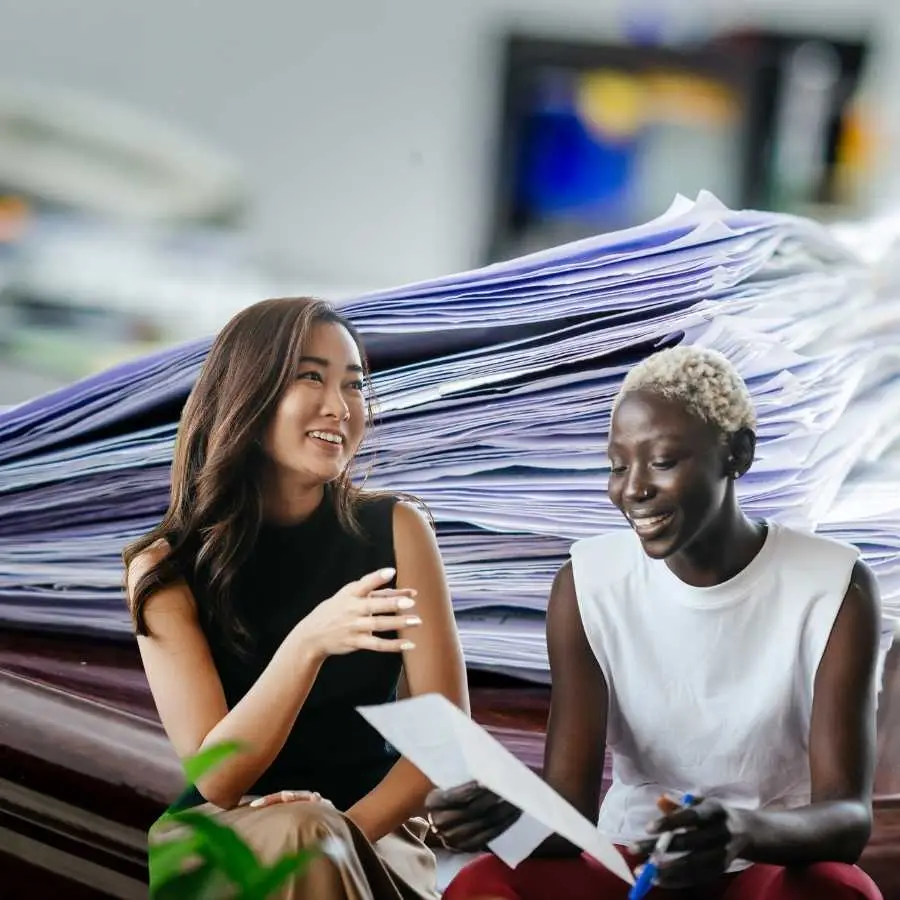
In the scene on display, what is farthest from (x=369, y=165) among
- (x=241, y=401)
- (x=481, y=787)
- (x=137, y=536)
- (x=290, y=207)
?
(x=481, y=787)

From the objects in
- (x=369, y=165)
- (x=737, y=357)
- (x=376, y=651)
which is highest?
(x=369, y=165)

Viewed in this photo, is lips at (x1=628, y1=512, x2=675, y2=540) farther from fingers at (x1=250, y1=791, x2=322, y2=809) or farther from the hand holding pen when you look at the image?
fingers at (x1=250, y1=791, x2=322, y2=809)

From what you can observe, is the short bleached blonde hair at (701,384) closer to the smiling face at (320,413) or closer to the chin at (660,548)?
the chin at (660,548)

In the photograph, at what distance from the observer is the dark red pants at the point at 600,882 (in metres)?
0.80

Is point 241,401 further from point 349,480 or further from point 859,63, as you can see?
point 859,63

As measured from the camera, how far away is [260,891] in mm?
828

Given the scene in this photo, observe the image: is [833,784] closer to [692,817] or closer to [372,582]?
[692,817]

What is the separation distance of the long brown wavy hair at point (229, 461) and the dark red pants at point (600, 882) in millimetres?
231

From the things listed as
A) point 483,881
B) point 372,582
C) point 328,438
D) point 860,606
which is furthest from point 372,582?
point 860,606

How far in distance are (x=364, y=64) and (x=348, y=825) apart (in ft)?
1.69

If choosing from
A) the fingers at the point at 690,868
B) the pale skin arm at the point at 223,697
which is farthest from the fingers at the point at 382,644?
the fingers at the point at 690,868

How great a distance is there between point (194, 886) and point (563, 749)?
10.5 inches

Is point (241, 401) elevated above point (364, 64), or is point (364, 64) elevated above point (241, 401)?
point (364, 64)

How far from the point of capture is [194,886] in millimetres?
861
